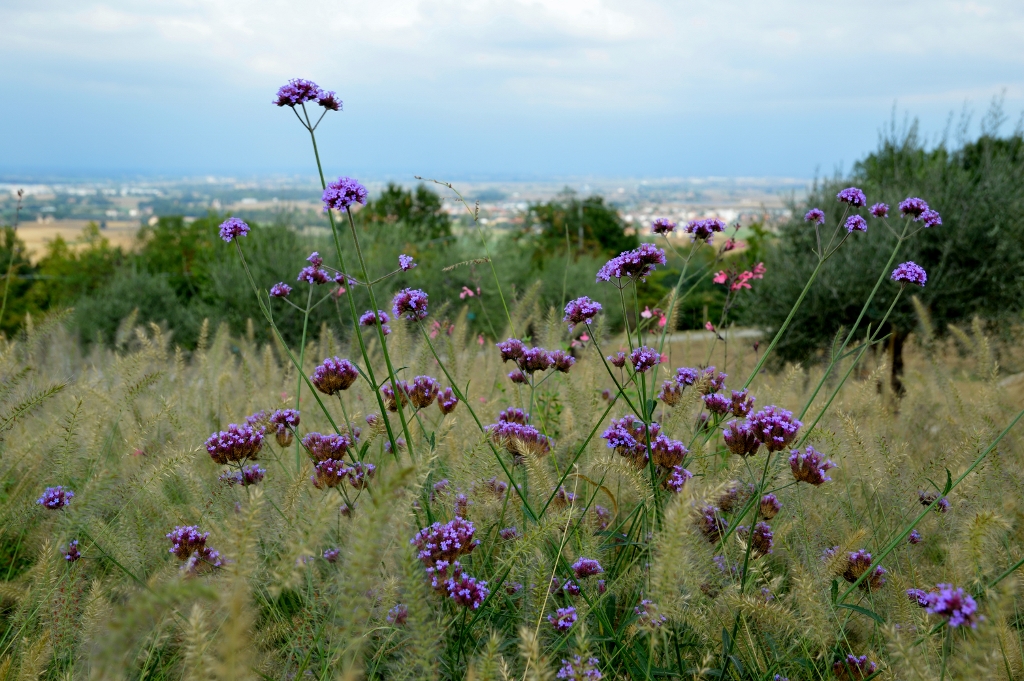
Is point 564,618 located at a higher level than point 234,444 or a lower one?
lower

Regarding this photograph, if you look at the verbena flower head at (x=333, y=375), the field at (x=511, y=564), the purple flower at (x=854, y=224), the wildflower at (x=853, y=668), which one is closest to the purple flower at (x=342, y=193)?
the verbena flower head at (x=333, y=375)

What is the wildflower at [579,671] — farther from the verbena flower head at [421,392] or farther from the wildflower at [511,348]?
the wildflower at [511,348]

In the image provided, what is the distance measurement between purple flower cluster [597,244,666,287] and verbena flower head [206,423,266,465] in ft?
3.71

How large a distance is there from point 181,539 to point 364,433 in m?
0.84

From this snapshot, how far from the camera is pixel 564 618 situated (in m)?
1.85

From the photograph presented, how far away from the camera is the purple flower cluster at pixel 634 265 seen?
6.94 feet

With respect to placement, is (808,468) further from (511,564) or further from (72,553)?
(72,553)

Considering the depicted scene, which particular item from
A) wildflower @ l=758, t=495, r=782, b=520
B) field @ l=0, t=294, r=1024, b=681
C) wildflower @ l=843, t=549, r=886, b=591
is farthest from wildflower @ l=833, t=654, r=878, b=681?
wildflower @ l=758, t=495, r=782, b=520

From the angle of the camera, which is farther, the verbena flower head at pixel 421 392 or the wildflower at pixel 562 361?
the wildflower at pixel 562 361

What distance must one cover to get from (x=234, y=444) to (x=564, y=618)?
1089 millimetres

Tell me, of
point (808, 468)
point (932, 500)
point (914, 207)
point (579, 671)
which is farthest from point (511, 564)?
point (914, 207)

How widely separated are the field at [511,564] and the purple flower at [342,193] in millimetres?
633

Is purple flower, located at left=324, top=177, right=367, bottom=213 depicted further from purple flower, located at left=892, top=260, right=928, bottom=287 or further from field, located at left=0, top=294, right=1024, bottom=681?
purple flower, located at left=892, top=260, right=928, bottom=287

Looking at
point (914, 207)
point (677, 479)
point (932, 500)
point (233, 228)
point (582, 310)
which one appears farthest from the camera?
point (914, 207)
